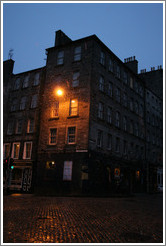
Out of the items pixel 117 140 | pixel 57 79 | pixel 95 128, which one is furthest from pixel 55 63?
pixel 117 140

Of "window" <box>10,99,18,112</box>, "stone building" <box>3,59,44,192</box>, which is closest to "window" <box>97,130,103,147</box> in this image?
"stone building" <box>3,59,44,192</box>

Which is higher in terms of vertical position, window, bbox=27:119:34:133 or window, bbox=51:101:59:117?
window, bbox=51:101:59:117

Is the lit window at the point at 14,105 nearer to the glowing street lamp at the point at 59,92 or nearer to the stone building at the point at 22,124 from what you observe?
the stone building at the point at 22,124

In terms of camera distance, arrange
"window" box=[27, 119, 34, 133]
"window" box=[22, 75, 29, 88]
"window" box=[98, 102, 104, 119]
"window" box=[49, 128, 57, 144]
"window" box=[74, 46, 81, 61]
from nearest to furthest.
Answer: "window" box=[98, 102, 104, 119] < "window" box=[49, 128, 57, 144] < "window" box=[74, 46, 81, 61] < "window" box=[27, 119, 34, 133] < "window" box=[22, 75, 29, 88]

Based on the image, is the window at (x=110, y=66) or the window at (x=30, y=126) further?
the window at (x=30, y=126)

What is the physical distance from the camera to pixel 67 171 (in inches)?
893

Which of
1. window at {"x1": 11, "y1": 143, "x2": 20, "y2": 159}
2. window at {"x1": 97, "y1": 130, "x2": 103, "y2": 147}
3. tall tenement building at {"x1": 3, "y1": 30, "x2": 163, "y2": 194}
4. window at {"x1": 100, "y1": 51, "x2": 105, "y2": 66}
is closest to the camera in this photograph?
tall tenement building at {"x1": 3, "y1": 30, "x2": 163, "y2": 194}

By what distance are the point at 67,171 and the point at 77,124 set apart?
492 centimetres

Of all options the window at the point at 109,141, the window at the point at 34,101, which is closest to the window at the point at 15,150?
the window at the point at 34,101

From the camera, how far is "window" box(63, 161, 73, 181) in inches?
883

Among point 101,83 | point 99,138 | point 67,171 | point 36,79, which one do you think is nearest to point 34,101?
point 36,79

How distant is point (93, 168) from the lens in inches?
879

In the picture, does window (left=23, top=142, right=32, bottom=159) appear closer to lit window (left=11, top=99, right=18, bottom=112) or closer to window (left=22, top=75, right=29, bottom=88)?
lit window (left=11, top=99, right=18, bottom=112)

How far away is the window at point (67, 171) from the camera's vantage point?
22.4 meters
